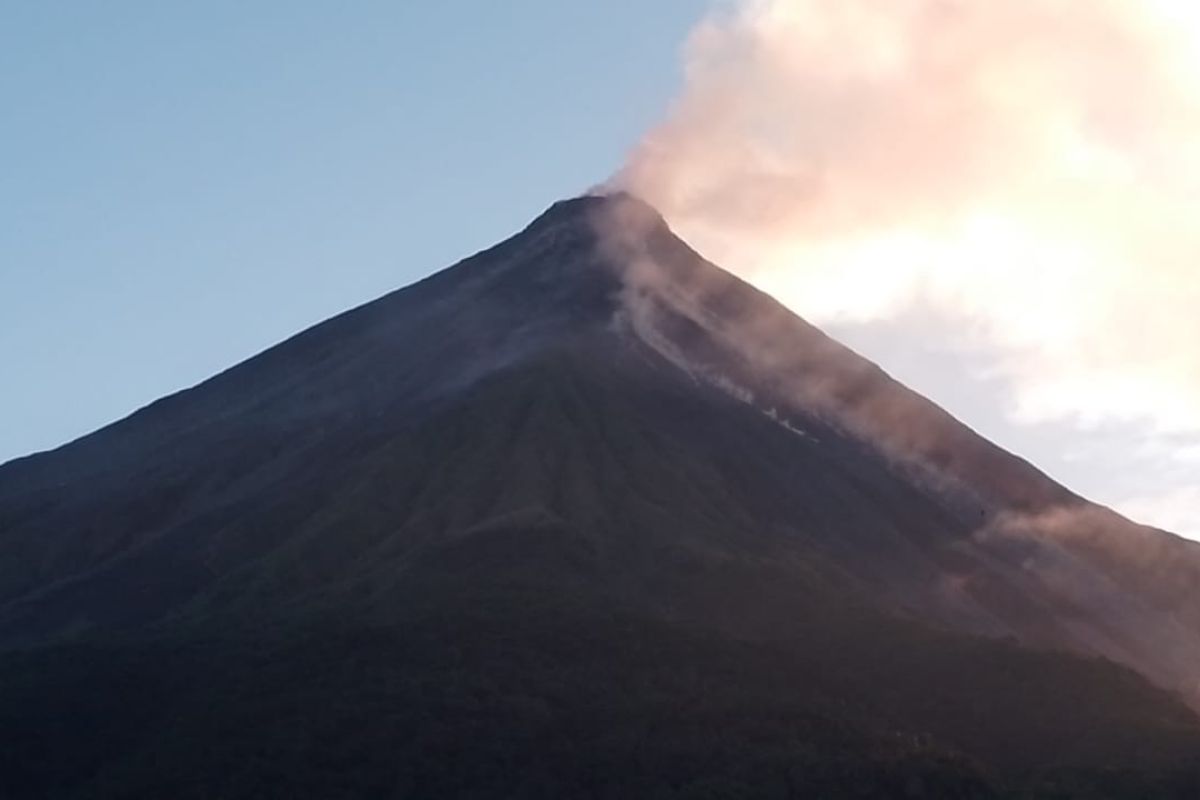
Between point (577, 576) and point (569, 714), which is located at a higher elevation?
point (577, 576)

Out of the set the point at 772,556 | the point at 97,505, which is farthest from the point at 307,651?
the point at 97,505

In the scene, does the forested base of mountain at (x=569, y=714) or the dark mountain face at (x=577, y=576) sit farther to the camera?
the dark mountain face at (x=577, y=576)

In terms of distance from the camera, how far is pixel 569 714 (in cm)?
6625

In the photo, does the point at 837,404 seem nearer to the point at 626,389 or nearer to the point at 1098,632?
the point at 626,389

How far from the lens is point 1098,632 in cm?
9581

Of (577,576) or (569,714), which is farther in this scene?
(577,576)

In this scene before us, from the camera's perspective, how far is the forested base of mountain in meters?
60.2

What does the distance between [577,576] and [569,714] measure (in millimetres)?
15341

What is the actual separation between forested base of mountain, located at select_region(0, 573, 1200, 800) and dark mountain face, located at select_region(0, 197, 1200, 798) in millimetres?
161

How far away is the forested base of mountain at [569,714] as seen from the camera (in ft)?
198

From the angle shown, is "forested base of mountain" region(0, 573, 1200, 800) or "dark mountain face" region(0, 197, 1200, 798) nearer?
"forested base of mountain" region(0, 573, 1200, 800)

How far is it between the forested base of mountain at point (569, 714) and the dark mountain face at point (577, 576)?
0.16 m

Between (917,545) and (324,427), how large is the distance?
28790 millimetres

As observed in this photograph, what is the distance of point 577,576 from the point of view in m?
81.3
